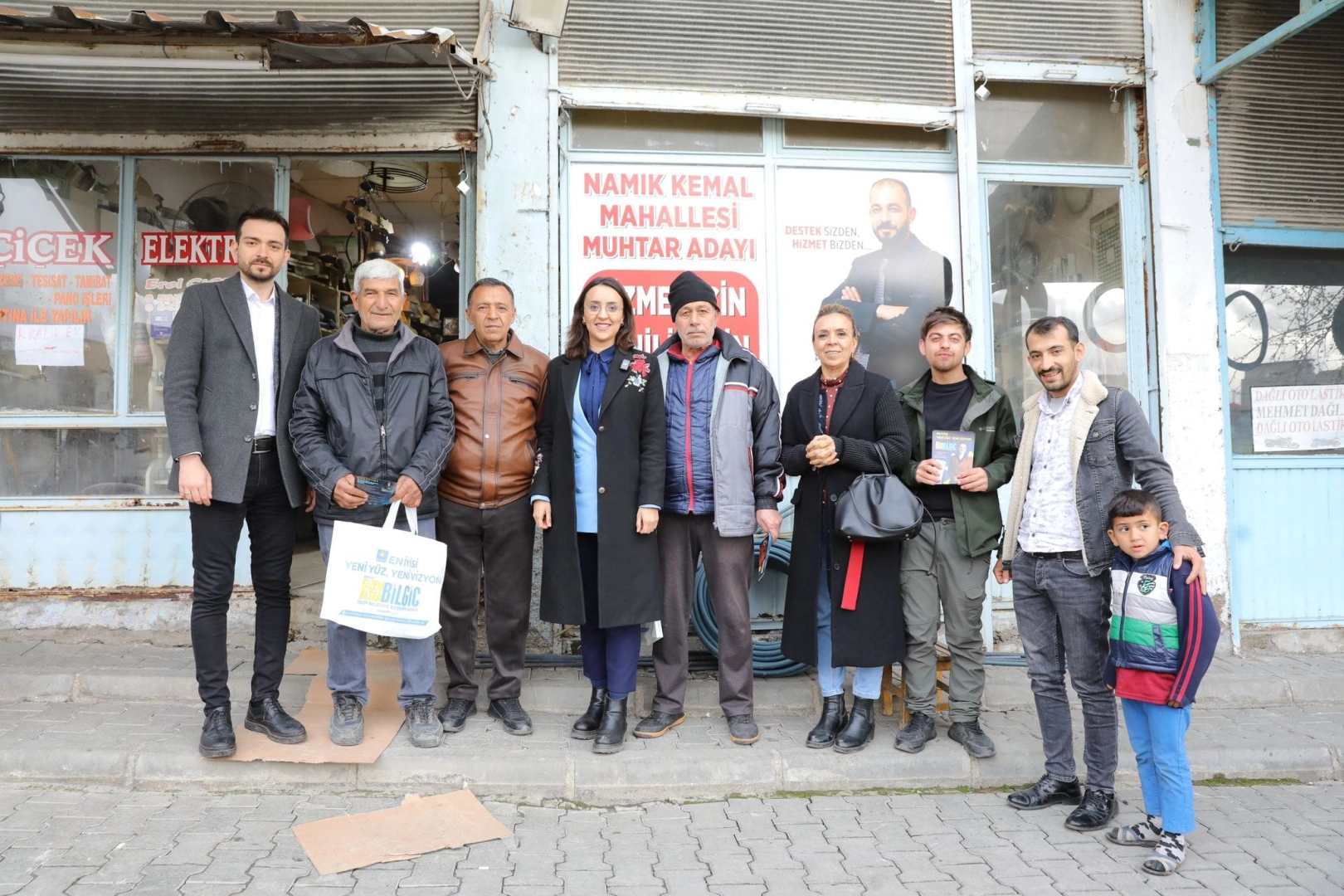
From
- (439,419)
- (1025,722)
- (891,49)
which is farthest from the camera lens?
(891,49)

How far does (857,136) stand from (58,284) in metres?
5.40

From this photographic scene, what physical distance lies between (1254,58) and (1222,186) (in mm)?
901

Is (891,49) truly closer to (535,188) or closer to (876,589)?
(535,188)

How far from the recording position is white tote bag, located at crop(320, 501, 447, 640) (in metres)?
3.63

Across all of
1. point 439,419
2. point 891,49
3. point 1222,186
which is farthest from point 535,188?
point 1222,186

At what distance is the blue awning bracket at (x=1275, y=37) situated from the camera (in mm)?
4797

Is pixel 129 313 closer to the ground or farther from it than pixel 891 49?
closer to the ground

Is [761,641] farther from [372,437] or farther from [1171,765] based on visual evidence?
[372,437]

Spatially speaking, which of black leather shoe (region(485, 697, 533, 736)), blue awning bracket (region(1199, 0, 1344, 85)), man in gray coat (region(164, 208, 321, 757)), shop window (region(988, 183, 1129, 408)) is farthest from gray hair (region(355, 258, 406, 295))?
blue awning bracket (region(1199, 0, 1344, 85))

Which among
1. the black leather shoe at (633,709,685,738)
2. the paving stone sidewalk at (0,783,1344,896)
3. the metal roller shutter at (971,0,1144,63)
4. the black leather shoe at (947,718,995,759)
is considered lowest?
the paving stone sidewalk at (0,783,1344,896)

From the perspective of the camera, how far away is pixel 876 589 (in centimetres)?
402

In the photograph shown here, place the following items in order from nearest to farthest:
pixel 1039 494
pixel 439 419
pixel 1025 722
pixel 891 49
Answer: pixel 1039 494
pixel 439 419
pixel 1025 722
pixel 891 49

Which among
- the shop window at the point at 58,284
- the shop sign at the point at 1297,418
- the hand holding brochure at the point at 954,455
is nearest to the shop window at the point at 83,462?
the shop window at the point at 58,284

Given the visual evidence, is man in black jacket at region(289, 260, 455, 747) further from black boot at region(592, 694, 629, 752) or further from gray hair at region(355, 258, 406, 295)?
black boot at region(592, 694, 629, 752)
